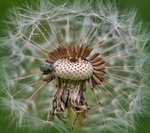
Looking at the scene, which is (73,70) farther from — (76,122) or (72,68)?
(76,122)

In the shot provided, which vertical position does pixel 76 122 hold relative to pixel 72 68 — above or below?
below

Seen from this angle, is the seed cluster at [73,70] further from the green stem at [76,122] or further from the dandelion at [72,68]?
the green stem at [76,122]

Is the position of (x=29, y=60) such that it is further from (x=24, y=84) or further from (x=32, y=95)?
(x=32, y=95)

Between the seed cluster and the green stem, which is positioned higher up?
the seed cluster

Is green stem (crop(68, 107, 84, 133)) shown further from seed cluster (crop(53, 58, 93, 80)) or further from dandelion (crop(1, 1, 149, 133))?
seed cluster (crop(53, 58, 93, 80))

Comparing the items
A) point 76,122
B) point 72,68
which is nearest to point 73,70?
point 72,68

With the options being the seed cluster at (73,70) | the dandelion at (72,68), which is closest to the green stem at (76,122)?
the dandelion at (72,68)

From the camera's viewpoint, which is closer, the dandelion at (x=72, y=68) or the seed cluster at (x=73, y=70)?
the seed cluster at (x=73, y=70)

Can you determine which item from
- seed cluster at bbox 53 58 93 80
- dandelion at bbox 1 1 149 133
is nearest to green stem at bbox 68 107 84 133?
dandelion at bbox 1 1 149 133
